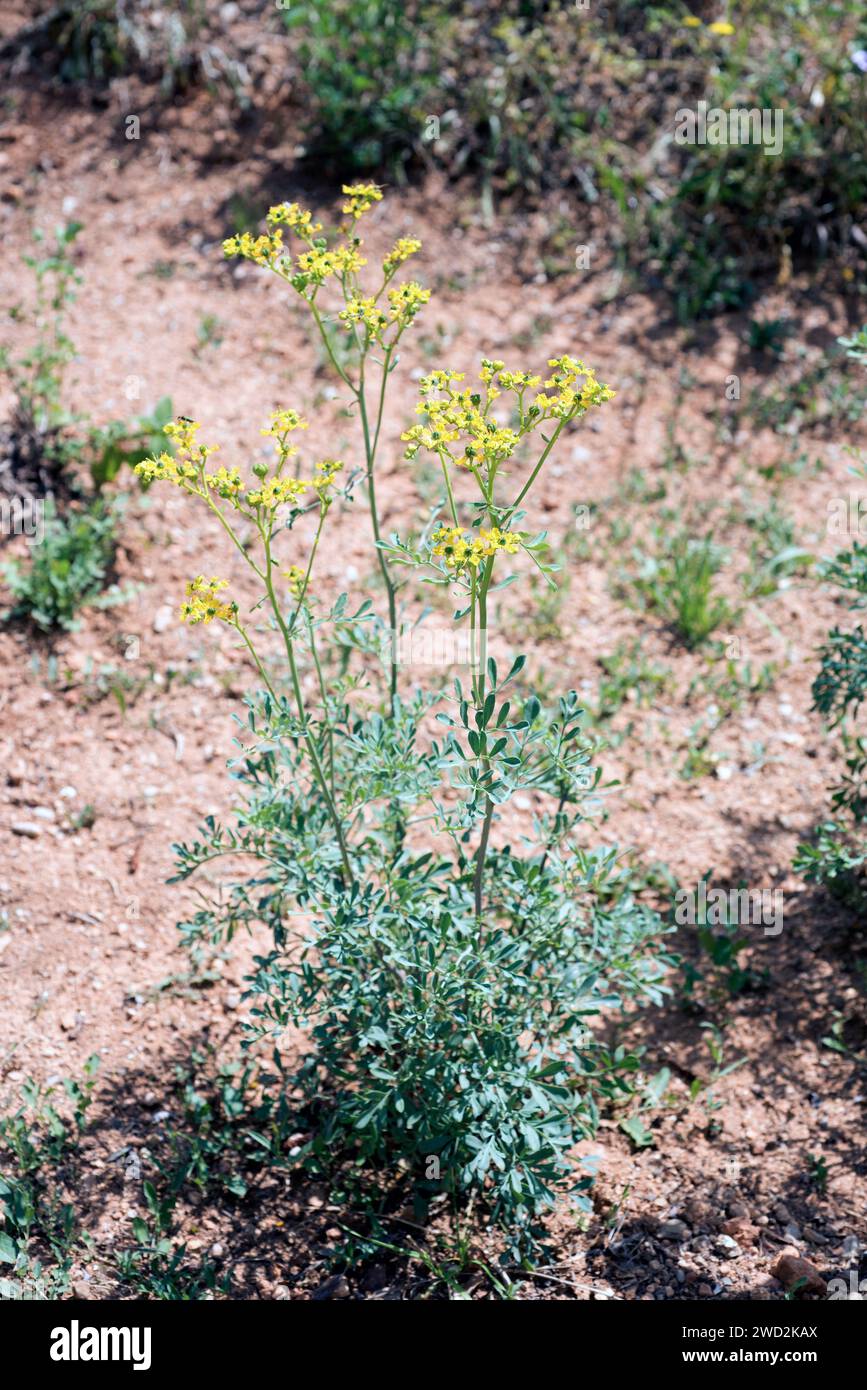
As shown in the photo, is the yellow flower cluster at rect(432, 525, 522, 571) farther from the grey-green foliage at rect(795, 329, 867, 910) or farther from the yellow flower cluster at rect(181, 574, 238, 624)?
the grey-green foliage at rect(795, 329, 867, 910)

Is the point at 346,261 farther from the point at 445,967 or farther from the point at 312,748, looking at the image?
the point at 445,967

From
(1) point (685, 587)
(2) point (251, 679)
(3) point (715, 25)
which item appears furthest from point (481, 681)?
(3) point (715, 25)

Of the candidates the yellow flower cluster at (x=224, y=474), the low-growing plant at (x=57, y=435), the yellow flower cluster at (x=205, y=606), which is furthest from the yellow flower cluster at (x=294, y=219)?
the low-growing plant at (x=57, y=435)

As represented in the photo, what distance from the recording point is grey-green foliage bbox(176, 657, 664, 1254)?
2.76 m

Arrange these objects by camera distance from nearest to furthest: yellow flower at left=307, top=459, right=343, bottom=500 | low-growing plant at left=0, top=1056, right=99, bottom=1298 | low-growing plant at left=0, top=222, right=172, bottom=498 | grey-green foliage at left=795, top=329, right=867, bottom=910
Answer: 1. yellow flower at left=307, top=459, right=343, bottom=500
2. low-growing plant at left=0, top=1056, right=99, bottom=1298
3. grey-green foliage at left=795, top=329, right=867, bottom=910
4. low-growing plant at left=0, top=222, right=172, bottom=498

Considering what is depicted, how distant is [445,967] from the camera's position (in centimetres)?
281

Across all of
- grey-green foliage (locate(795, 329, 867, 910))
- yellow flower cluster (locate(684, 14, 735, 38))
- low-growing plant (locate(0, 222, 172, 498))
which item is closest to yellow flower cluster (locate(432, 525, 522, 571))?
grey-green foliage (locate(795, 329, 867, 910))

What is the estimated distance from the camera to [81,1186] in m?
3.20

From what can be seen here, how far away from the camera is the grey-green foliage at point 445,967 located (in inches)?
109

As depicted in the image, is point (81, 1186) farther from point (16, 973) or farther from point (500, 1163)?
point (500, 1163)

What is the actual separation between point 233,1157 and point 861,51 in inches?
208

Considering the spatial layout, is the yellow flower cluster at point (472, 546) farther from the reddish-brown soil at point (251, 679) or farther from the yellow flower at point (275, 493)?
the reddish-brown soil at point (251, 679)

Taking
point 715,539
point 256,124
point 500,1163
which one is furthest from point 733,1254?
point 256,124

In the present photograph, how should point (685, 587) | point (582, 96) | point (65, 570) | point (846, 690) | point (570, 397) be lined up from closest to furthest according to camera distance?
point (570, 397) < point (846, 690) < point (65, 570) < point (685, 587) < point (582, 96)
